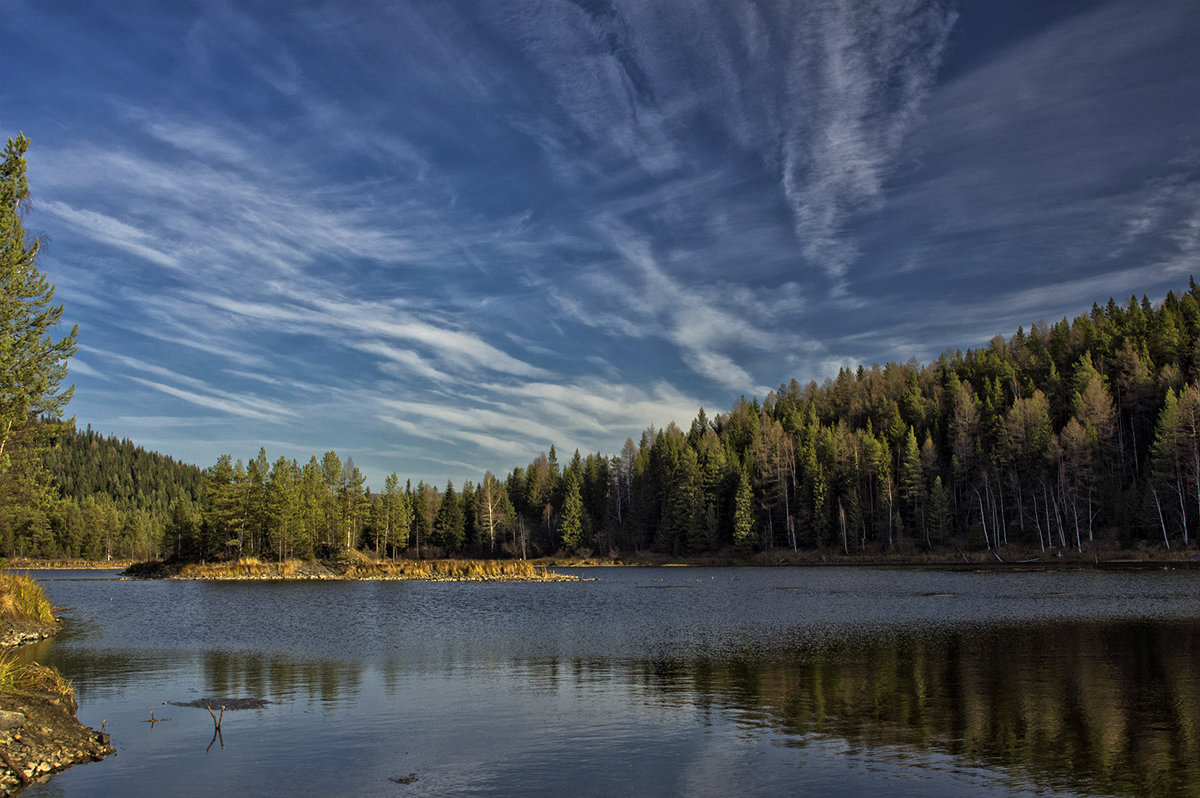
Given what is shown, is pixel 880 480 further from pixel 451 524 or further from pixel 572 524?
pixel 451 524

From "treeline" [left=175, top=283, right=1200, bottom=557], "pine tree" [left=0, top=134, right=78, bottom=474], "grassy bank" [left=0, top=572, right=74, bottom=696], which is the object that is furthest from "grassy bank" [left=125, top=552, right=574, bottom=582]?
"pine tree" [left=0, top=134, right=78, bottom=474]

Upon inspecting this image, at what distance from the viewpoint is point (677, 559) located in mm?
136625

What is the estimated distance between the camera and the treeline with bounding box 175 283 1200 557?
105750mm

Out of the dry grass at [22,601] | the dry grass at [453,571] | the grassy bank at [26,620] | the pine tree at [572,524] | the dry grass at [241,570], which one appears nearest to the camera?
the grassy bank at [26,620]

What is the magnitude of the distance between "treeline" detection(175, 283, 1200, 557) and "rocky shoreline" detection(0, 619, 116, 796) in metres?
98.5

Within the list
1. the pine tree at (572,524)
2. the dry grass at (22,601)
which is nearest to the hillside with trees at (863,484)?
the pine tree at (572,524)

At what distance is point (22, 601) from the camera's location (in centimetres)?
3834

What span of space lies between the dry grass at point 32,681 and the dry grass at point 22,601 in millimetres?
19270

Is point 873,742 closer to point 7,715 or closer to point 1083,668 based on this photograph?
point 1083,668

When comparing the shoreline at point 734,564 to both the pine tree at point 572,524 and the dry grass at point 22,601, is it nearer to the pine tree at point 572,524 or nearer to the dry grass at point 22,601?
the pine tree at point 572,524

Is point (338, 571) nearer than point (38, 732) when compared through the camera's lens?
No

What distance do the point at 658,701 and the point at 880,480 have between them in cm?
11512

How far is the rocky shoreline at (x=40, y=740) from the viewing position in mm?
14773

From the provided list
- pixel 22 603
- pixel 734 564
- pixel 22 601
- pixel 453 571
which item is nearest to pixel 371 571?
pixel 453 571
